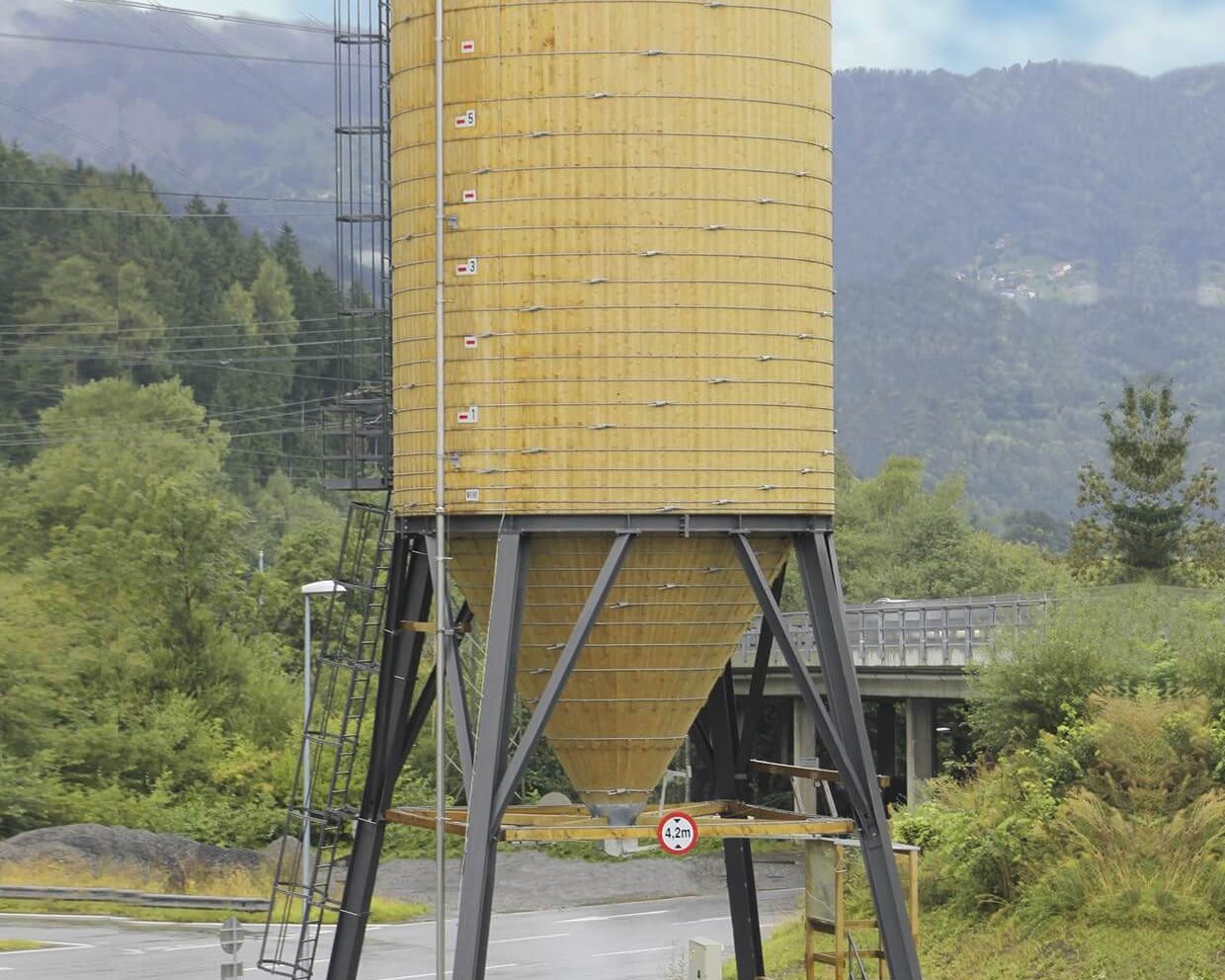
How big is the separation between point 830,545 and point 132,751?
37495mm

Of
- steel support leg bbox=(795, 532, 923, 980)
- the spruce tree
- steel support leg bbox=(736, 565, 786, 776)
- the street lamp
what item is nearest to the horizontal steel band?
steel support leg bbox=(795, 532, 923, 980)

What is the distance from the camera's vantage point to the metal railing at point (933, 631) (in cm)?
4434

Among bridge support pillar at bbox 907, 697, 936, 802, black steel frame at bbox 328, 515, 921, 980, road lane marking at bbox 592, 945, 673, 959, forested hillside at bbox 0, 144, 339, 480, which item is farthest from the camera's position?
forested hillside at bbox 0, 144, 339, 480

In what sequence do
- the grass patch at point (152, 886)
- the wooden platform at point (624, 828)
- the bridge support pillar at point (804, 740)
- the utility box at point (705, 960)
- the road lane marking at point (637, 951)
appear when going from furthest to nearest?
the bridge support pillar at point (804, 740)
the grass patch at point (152, 886)
the road lane marking at point (637, 951)
the utility box at point (705, 960)
the wooden platform at point (624, 828)

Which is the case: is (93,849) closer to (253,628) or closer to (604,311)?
(253,628)

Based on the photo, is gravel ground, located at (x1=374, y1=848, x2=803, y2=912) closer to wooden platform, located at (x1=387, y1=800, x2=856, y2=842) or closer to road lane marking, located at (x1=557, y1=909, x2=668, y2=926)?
road lane marking, located at (x1=557, y1=909, x2=668, y2=926)

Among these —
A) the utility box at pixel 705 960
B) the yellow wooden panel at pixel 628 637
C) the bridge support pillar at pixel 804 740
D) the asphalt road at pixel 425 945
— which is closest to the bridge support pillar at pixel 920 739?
the asphalt road at pixel 425 945

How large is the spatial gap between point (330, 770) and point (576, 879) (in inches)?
306

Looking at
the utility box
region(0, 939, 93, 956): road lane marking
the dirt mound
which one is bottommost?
region(0, 939, 93, 956): road lane marking

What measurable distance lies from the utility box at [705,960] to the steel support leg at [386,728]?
13.5 feet

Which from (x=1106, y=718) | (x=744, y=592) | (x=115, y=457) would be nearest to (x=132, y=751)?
(x=115, y=457)

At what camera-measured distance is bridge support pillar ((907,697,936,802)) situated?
1984 inches

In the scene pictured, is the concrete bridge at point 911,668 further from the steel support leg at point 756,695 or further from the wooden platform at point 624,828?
the wooden platform at point 624,828

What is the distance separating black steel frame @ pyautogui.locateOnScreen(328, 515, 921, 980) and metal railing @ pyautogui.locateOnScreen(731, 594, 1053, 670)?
1880 centimetres
